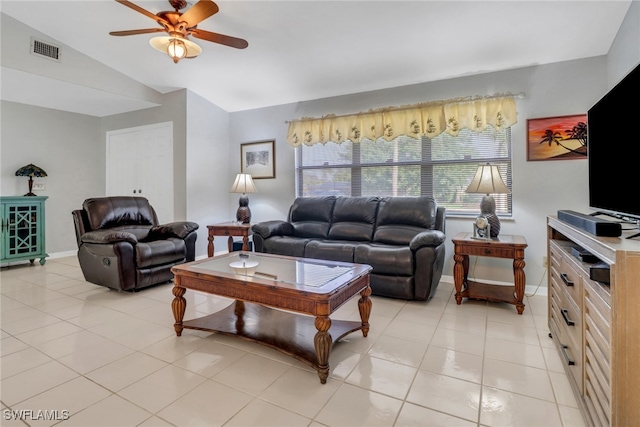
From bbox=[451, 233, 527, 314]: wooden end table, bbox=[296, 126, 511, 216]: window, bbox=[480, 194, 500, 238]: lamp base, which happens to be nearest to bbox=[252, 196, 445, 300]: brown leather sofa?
bbox=[451, 233, 527, 314]: wooden end table

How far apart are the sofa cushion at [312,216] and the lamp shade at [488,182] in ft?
5.59

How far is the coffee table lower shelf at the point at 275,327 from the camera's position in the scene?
1992 millimetres

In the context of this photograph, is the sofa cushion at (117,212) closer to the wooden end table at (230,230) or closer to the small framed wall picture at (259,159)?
the wooden end table at (230,230)

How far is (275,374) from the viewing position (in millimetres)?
1833

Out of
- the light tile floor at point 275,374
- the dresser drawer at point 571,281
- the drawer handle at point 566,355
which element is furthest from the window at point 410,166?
the drawer handle at point 566,355

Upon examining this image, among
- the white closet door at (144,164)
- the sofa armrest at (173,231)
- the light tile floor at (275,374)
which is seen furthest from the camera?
the white closet door at (144,164)

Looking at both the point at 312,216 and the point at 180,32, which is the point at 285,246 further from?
the point at 180,32

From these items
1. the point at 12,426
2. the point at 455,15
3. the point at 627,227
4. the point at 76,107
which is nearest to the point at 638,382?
the point at 627,227

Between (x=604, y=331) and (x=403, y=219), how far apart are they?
8.04 ft

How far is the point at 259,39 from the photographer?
329 cm

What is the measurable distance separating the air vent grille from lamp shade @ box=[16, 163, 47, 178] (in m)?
1.84

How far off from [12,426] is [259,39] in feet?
11.2

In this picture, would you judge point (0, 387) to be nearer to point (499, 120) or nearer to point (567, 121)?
point (499, 120)

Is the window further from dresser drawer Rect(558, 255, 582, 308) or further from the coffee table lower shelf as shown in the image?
the coffee table lower shelf
